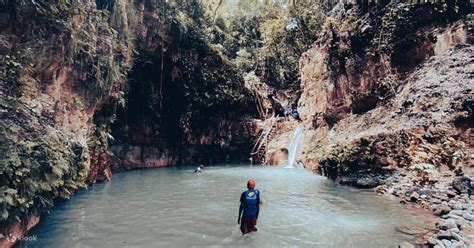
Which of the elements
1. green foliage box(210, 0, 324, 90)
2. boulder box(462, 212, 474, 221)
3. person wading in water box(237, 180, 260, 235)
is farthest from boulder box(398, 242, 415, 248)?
green foliage box(210, 0, 324, 90)

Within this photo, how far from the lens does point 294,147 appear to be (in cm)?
2214

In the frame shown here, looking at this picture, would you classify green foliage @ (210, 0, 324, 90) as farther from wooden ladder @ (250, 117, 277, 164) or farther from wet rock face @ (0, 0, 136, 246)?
wet rock face @ (0, 0, 136, 246)

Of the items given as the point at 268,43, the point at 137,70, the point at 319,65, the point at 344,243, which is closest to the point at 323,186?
the point at 344,243

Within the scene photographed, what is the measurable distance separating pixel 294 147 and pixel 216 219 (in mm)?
14755

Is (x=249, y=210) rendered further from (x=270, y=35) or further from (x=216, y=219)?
(x=270, y=35)

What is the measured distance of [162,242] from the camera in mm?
6375

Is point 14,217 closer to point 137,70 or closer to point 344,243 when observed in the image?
point 344,243

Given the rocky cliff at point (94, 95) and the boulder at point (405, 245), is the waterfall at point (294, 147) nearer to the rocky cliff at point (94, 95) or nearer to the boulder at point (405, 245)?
the rocky cliff at point (94, 95)

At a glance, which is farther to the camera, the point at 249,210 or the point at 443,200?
the point at 443,200

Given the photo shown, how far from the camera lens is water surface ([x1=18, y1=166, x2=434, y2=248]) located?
21.4 feet

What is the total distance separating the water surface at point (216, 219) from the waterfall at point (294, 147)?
846cm

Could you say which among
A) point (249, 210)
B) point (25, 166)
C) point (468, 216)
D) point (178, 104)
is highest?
point (178, 104)

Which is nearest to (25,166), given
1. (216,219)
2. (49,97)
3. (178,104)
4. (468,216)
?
(49,97)

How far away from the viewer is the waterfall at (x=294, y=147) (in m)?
21.4
